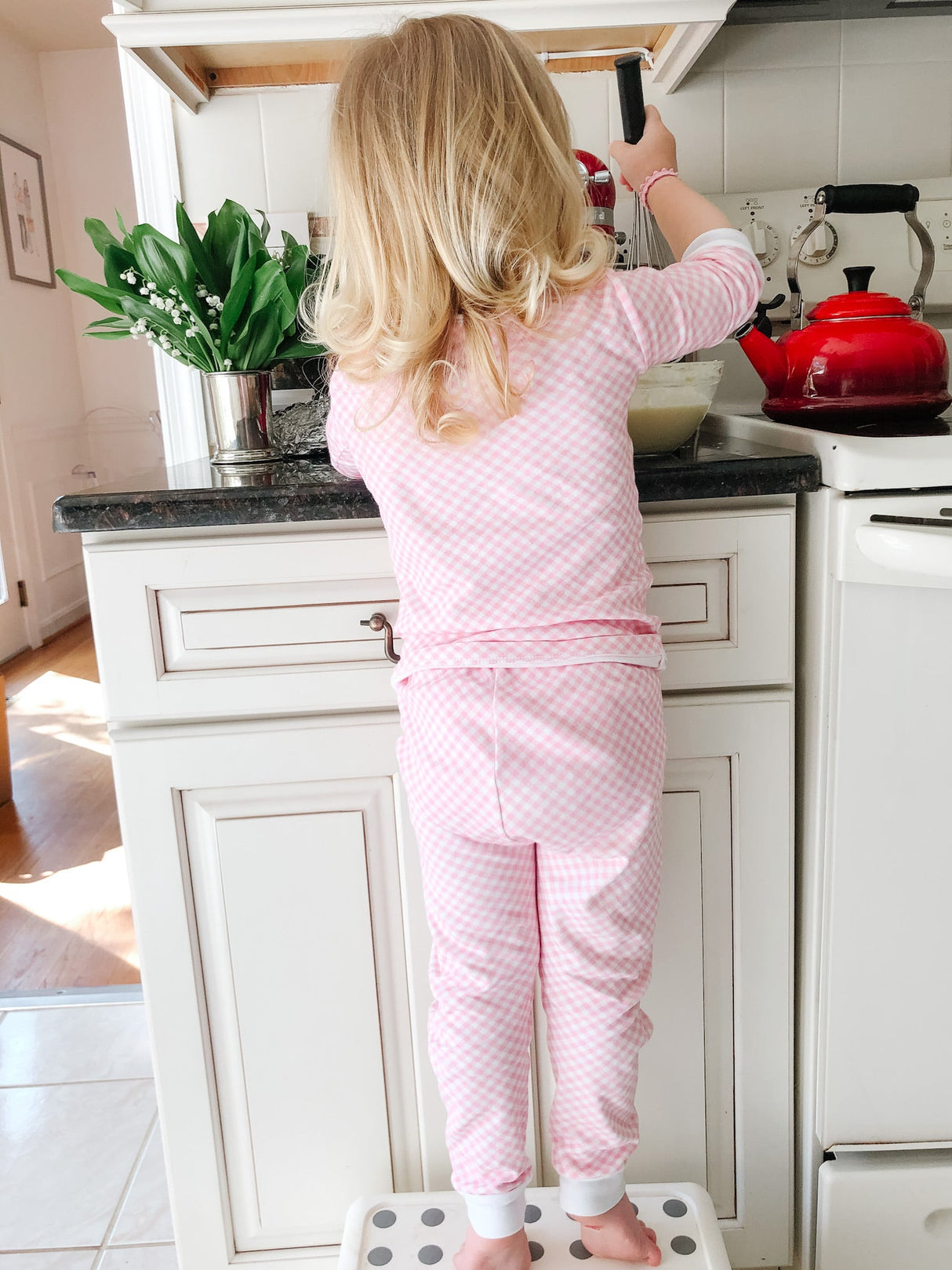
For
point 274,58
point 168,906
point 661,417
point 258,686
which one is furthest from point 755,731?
point 274,58

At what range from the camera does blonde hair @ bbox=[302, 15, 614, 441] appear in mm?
778

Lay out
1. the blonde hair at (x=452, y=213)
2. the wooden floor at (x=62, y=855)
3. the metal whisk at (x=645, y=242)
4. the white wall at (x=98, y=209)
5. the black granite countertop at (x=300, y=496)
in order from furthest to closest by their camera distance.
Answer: the white wall at (x=98, y=209) → the wooden floor at (x=62, y=855) → the metal whisk at (x=645, y=242) → the black granite countertop at (x=300, y=496) → the blonde hair at (x=452, y=213)

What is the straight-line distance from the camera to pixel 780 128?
56.6 inches

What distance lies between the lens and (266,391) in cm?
115

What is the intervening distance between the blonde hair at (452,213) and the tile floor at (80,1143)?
1.08 m

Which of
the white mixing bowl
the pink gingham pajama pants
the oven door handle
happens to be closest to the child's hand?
the white mixing bowl

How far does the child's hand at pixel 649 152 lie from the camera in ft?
3.52

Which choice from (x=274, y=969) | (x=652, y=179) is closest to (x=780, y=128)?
(x=652, y=179)

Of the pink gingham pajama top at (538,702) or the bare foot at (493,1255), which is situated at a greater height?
the pink gingham pajama top at (538,702)

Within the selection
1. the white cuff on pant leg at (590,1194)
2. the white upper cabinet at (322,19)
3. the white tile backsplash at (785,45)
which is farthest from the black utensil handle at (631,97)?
the white cuff on pant leg at (590,1194)

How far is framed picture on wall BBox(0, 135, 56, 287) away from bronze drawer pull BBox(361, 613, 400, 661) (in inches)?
153

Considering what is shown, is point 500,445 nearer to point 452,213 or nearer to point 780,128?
point 452,213

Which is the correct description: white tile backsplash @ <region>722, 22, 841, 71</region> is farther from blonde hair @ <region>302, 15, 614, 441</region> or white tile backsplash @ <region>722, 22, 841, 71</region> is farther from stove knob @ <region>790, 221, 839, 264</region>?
blonde hair @ <region>302, 15, 614, 441</region>

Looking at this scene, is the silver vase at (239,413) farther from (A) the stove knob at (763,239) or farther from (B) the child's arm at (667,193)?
(A) the stove knob at (763,239)
